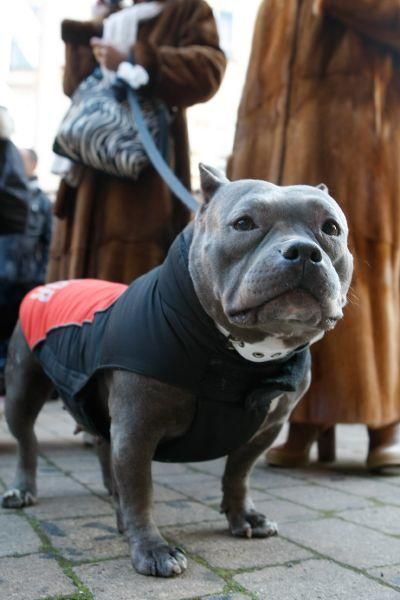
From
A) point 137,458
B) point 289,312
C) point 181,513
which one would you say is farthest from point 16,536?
point 289,312

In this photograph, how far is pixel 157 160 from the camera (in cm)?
301

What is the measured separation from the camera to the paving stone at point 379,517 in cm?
233

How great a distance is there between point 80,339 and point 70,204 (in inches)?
83.0

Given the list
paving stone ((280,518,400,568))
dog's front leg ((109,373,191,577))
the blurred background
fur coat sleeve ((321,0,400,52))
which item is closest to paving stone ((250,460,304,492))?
paving stone ((280,518,400,568))

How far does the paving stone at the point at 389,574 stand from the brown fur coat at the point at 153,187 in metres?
2.33

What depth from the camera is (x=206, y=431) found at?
6.53ft

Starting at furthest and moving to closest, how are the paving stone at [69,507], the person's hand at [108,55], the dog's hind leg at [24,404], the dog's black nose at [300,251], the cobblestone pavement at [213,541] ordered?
1. the person's hand at [108,55]
2. the dog's hind leg at [24,404]
3. the paving stone at [69,507]
4. the cobblestone pavement at [213,541]
5. the dog's black nose at [300,251]

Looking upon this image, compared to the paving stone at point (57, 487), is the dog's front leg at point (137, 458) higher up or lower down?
higher up

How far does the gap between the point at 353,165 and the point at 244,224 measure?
1636 millimetres

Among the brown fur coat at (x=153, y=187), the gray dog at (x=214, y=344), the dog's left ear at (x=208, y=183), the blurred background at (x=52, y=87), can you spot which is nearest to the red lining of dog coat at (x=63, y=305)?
the gray dog at (x=214, y=344)

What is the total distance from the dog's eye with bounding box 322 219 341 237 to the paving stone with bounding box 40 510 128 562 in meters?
1.09

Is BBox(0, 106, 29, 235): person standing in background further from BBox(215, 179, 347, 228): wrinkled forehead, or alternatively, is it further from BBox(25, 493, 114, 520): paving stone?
BBox(215, 179, 347, 228): wrinkled forehead

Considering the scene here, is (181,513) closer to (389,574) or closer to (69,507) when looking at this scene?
(69,507)

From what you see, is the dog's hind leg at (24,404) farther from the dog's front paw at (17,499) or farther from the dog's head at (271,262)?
the dog's head at (271,262)
